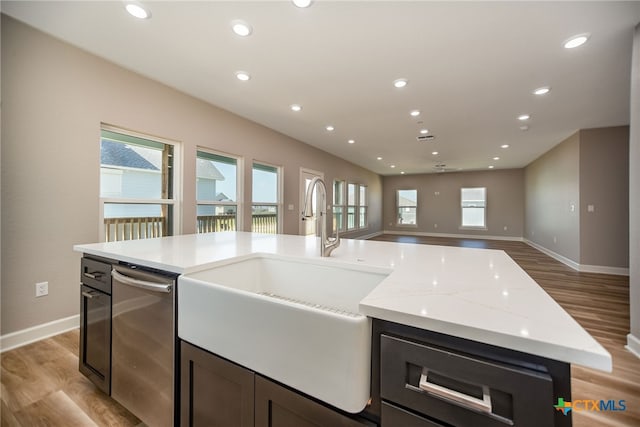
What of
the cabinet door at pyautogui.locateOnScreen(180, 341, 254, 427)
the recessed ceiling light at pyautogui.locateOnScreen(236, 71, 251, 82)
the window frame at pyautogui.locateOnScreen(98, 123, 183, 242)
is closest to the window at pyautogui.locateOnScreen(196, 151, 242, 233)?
the window frame at pyautogui.locateOnScreen(98, 123, 183, 242)

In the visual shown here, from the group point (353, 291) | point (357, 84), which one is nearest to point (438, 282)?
point (353, 291)

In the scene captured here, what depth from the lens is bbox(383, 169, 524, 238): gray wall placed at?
29.1ft

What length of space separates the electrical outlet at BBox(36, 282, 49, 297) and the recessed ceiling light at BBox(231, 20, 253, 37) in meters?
2.72

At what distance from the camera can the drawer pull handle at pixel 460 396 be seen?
542mm

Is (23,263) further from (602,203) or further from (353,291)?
(602,203)

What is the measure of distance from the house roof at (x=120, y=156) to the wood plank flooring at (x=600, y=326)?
415cm

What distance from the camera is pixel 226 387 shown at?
0.92 metres

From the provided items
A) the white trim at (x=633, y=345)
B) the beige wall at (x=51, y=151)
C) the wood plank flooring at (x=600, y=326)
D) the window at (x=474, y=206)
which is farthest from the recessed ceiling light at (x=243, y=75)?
the window at (x=474, y=206)

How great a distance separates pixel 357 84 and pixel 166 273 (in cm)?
278

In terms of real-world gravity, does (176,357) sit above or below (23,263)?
below

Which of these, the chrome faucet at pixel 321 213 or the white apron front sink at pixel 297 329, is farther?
the chrome faucet at pixel 321 213

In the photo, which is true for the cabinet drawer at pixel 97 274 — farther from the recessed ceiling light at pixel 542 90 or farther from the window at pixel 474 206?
the window at pixel 474 206

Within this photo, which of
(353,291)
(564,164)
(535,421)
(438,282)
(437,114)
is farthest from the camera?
(564,164)

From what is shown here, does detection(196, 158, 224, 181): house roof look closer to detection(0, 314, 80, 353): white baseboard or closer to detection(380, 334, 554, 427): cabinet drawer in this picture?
detection(0, 314, 80, 353): white baseboard
